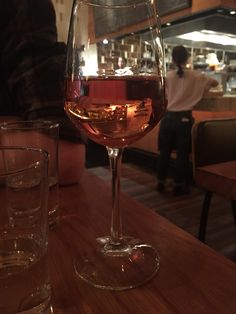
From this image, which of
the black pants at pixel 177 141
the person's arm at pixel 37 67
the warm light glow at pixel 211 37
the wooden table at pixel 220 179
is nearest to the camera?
the person's arm at pixel 37 67

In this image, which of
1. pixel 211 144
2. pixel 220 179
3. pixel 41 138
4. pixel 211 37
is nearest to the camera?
pixel 41 138

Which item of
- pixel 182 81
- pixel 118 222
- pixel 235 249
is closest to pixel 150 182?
pixel 182 81

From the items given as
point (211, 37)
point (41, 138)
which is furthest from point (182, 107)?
point (41, 138)

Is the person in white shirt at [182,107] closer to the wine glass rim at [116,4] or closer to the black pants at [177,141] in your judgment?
the black pants at [177,141]

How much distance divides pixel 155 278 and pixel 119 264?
39 mm

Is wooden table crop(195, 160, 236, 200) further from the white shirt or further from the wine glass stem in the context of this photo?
the white shirt

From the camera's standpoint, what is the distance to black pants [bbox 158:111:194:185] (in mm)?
2607

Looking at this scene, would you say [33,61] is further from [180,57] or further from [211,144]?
[180,57]

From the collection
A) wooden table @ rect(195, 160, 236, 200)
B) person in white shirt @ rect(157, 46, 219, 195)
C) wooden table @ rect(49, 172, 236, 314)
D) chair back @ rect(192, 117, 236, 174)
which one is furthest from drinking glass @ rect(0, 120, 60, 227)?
person in white shirt @ rect(157, 46, 219, 195)

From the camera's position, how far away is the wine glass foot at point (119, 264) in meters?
0.28

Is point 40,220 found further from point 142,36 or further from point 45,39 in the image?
point 45,39

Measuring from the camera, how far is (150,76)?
306 millimetres

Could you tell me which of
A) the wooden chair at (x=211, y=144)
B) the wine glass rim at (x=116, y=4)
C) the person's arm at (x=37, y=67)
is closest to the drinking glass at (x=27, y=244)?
the wine glass rim at (x=116, y=4)

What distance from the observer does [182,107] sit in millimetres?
2600
